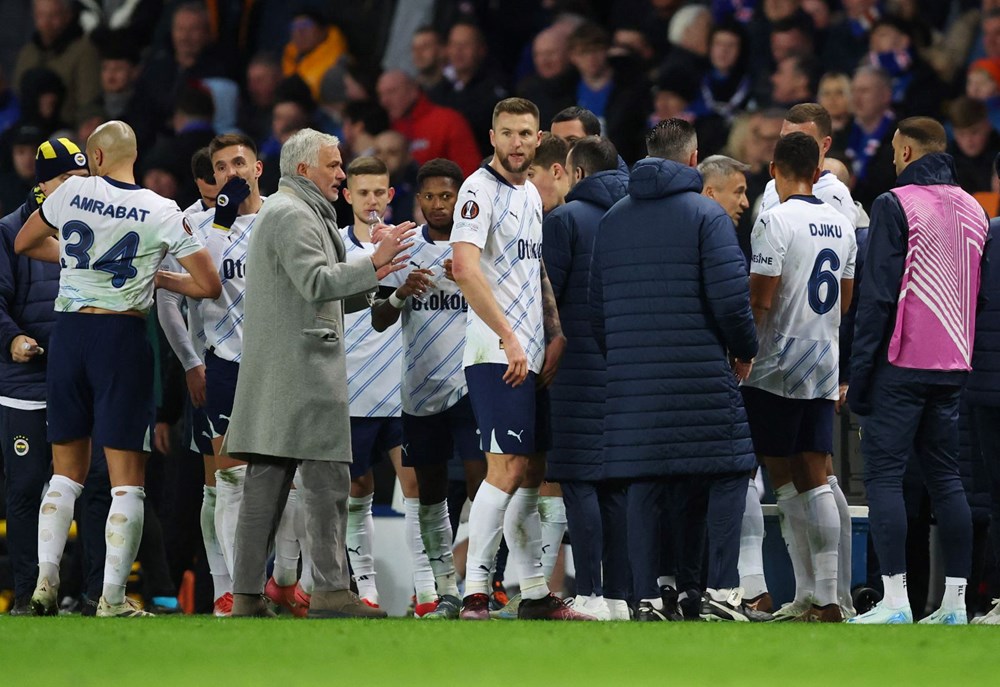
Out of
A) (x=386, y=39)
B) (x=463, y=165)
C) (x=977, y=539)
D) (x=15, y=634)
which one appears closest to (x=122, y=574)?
(x=15, y=634)

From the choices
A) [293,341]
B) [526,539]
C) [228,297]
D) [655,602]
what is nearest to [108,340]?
[293,341]

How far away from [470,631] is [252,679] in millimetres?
1738

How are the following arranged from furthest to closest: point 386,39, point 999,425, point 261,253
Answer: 1. point 386,39
2. point 999,425
3. point 261,253

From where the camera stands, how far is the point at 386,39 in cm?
1653

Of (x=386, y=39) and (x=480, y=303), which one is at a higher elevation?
(x=386, y=39)

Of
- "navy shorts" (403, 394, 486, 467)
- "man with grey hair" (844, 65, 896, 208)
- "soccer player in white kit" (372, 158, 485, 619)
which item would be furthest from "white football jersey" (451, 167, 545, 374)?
"man with grey hair" (844, 65, 896, 208)

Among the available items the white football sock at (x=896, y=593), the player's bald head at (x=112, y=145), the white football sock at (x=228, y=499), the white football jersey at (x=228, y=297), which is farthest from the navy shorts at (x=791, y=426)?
the player's bald head at (x=112, y=145)

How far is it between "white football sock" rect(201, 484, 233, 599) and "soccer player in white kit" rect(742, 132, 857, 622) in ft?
9.14

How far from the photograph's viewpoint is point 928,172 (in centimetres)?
825

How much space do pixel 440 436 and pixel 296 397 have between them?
146cm

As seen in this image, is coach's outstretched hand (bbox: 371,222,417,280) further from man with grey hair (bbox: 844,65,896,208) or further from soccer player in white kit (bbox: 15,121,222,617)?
man with grey hair (bbox: 844,65,896,208)

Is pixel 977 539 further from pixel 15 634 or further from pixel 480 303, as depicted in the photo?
pixel 15 634

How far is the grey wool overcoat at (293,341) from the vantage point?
7.76 m

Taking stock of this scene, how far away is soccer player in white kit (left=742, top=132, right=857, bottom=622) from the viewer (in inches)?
336
